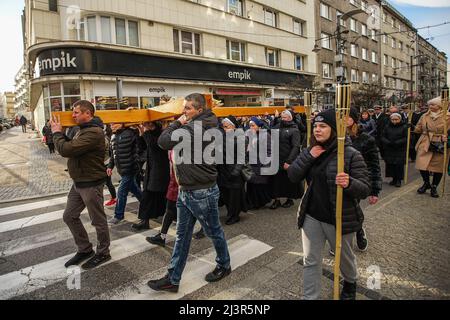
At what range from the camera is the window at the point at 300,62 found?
26.5 metres

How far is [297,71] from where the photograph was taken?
84.1ft

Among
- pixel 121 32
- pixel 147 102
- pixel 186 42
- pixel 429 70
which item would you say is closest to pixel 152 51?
pixel 121 32

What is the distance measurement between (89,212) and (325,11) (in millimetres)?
31673

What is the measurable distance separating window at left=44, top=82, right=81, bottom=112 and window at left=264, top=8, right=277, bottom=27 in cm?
1519

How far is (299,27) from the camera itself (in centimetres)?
2666

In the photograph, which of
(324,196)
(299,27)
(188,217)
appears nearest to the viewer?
(324,196)

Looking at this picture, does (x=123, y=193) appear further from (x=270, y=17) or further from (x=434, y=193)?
(x=270, y=17)

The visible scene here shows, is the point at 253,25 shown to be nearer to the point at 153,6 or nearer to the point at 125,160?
the point at 153,6

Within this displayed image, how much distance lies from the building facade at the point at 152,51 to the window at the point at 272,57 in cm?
9

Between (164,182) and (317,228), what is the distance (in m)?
2.81

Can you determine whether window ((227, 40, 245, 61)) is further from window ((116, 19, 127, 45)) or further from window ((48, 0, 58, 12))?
window ((48, 0, 58, 12))

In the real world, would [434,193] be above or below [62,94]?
below

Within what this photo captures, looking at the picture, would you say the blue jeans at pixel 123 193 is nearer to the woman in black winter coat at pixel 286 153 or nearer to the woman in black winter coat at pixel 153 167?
the woman in black winter coat at pixel 153 167

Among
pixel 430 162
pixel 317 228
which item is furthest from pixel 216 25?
pixel 317 228
